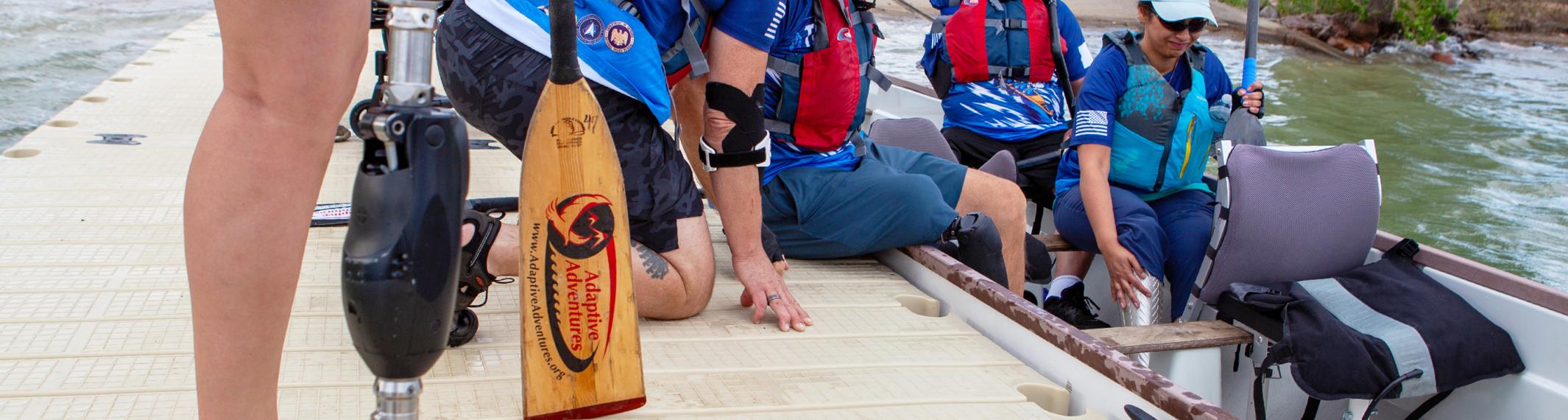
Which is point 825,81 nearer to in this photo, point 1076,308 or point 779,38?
point 779,38

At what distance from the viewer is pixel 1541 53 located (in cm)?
2097

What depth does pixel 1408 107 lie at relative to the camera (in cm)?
1517

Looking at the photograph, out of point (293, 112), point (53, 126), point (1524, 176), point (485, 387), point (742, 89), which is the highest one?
point (293, 112)

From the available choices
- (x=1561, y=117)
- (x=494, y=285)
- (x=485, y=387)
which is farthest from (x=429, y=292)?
(x=1561, y=117)

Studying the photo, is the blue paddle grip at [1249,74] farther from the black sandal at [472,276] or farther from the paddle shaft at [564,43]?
the paddle shaft at [564,43]

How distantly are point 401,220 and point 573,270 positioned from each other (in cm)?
80

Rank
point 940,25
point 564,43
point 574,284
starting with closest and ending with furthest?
point 564,43 < point 574,284 < point 940,25

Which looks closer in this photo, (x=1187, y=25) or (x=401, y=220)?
(x=401, y=220)

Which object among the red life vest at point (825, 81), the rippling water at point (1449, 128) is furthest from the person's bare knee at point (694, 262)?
the rippling water at point (1449, 128)

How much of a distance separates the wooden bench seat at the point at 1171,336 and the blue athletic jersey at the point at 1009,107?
67.9 inches

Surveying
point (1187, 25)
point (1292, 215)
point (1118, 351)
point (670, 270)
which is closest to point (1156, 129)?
point (1187, 25)

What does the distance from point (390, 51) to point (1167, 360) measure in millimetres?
2318

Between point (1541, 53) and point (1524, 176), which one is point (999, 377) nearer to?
point (1524, 176)

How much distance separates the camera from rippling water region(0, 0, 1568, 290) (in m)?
8.80
